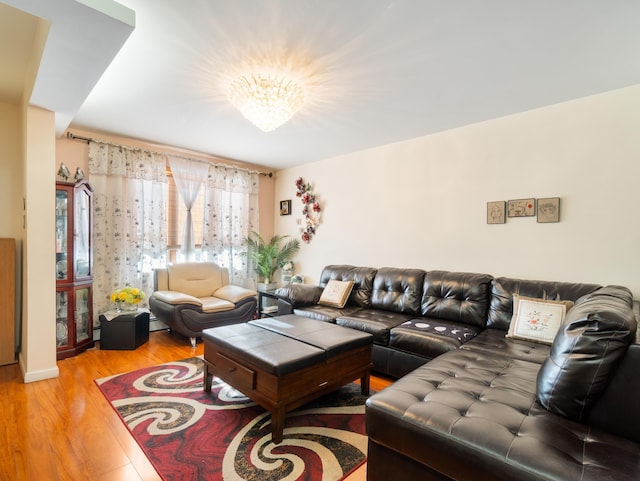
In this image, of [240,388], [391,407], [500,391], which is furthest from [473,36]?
[240,388]

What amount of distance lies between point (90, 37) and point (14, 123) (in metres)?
2.46

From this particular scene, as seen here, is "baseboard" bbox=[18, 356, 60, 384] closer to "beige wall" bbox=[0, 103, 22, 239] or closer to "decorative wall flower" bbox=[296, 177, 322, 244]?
"beige wall" bbox=[0, 103, 22, 239]

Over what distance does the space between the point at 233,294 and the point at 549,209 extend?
11.4ft

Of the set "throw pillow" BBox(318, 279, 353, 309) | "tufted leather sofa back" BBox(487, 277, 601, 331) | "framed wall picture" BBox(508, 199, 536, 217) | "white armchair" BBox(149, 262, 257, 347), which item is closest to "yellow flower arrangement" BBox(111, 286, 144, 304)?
"white armchair" BBox(149, 262, 257, 347)

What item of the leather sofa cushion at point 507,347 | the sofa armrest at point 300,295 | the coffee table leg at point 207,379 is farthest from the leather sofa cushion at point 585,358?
the sofa armrest at point 300,295

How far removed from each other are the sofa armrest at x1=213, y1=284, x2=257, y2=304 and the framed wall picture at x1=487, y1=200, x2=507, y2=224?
9.29 feet

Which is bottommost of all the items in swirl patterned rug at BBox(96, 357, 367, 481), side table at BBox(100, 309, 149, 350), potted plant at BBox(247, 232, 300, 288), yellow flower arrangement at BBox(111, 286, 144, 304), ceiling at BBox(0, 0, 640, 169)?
swirl patterned rug at BBox(96, 357, 367, 481)

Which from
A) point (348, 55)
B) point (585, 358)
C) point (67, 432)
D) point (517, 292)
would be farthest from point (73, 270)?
point (517, 292)

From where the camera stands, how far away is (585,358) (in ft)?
3.94

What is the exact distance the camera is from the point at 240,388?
6.88 ft

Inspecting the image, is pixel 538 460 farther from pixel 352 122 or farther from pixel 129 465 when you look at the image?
pixel 352 122

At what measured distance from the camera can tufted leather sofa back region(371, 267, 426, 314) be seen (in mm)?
3254

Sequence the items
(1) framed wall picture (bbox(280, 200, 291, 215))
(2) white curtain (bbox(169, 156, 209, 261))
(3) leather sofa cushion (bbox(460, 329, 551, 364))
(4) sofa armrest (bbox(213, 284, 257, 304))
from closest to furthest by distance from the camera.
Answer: (3) leather sofa cushion (bbox(460, 329, 551, 364)), (4) sofa armrest (bbox(213, 284, 257, 304)), (2) white curtain (bbox(169, 156, 209, 261)), (1) framed wall picture (bbox(280, 200, 291, 215))

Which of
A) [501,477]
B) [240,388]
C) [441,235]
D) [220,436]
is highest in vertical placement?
[441,235]
